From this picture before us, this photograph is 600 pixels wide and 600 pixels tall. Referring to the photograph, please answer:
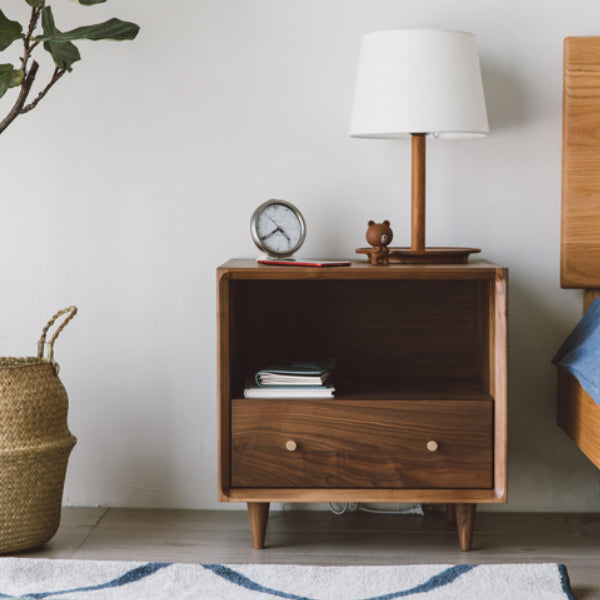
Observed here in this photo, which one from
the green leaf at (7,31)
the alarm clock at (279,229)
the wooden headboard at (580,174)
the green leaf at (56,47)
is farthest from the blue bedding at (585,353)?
the green leaf at (7,31)

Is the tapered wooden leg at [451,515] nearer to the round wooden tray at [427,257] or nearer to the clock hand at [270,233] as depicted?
the round wooden tray at [427,257]

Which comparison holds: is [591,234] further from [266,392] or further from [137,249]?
[137,249]

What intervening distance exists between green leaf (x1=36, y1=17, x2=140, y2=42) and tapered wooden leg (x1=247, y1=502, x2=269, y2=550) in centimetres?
116

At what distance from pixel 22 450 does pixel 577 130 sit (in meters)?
1.60

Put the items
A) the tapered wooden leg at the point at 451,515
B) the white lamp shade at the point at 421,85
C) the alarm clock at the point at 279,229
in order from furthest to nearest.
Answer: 1. the tapered wooden leg at the point at 451,515
2. the alarm clock at the point at 279,229
3. the white lamp shade at the point at 421,85

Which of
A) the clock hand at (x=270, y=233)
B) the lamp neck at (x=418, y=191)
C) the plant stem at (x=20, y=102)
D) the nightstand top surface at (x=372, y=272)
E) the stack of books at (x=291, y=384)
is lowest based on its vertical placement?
the stack of books at (x=291, y=384)

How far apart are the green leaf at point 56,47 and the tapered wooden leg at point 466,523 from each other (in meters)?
1.42

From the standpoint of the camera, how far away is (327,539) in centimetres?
204

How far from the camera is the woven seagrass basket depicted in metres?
1.84

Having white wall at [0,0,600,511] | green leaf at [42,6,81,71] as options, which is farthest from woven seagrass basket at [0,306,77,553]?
green leaf at [42,6,81,71]

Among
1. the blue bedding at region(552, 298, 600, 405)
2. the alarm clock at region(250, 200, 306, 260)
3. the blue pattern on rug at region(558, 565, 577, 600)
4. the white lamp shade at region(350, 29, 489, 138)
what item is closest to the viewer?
the blue pattern on rug at region(558, 565, 577, 600)

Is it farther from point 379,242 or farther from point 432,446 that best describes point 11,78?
point 432,446

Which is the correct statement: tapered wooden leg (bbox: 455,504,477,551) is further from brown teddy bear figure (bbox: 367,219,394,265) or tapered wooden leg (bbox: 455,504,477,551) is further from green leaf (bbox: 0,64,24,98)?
green leaf (bbox: 0,64,24,98)

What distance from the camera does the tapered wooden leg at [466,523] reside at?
1927mm
